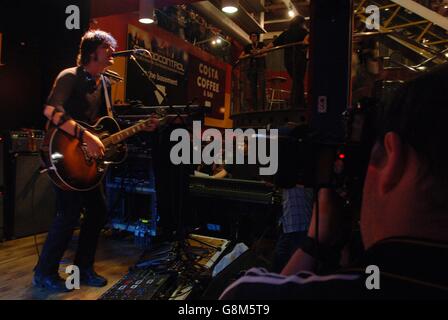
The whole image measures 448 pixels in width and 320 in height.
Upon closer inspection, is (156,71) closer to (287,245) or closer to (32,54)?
(32,54)

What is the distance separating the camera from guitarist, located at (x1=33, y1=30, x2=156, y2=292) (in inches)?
95.2

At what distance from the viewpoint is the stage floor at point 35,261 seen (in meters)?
2.41

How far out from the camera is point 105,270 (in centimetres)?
297

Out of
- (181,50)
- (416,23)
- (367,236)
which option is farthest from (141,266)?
(416,23)

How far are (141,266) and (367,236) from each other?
8.52ft

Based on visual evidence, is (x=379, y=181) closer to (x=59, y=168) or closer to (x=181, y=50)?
(x=59, y=168)

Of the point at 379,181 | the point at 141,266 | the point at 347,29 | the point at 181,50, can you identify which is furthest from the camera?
the point at 181,50

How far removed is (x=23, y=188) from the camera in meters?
3.74

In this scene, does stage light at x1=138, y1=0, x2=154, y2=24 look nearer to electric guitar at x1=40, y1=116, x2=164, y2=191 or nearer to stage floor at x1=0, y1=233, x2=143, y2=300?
electric guitar at x1=40, y1=116, x2=164, y2=191

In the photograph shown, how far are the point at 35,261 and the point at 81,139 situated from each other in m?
1.41

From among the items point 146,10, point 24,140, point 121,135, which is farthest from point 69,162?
point 146,10

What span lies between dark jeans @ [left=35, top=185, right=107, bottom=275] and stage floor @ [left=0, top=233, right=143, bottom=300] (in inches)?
7.7

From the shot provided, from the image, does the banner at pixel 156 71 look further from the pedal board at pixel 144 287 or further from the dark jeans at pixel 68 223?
the pedal board at pixel 144 287

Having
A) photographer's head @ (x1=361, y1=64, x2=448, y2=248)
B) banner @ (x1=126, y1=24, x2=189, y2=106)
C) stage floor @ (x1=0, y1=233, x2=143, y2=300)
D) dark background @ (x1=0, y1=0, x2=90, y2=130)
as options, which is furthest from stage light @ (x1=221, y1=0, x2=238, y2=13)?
photographer's head @ (x1=361, y1=64, x2=448, y2=248)
